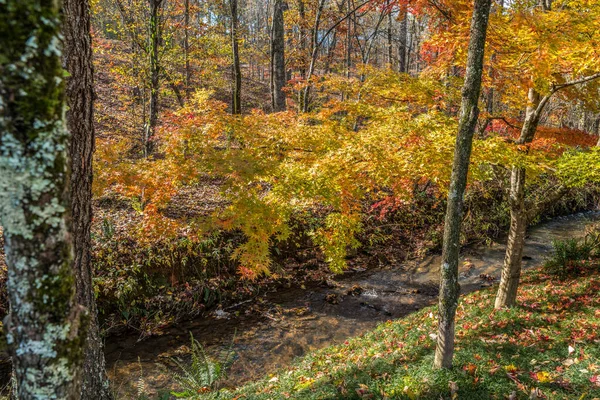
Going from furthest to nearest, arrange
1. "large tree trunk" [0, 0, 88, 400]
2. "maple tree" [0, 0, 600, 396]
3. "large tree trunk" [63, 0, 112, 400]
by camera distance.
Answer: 1. "maple tree" [0, 0, 600, 396]
2. "large tree trunk" [63, 0, 112, 400]
3. "large tree trunk" [0, 0, 88, 400]

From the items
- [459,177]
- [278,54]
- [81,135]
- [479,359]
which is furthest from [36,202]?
[278,54]

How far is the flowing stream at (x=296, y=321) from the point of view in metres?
6.35

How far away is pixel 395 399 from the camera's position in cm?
380

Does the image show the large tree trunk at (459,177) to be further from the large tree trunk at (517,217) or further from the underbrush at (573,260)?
the underbrush at (573,260)

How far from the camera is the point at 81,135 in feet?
11.2

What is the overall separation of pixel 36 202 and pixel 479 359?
15.8 ft

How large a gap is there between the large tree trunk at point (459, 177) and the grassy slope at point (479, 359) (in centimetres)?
42

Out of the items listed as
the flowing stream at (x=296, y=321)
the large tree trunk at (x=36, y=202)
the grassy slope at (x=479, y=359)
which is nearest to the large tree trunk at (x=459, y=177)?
the grassy slope at (x=479, y=359)

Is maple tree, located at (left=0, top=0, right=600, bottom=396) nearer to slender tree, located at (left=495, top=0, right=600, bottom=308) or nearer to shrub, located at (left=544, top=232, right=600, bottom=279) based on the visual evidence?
slender tree, located at (left=495, top=0, right=600, bottom=308)

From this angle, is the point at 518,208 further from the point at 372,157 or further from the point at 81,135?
the point at 81,135

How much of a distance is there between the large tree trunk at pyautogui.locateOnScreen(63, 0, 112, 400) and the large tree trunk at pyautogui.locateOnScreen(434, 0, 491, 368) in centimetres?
365

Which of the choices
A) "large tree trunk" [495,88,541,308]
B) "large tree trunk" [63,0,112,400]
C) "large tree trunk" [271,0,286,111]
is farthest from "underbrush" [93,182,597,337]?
"large tree trunk" [271,0,286,111]

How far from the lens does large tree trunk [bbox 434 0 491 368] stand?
3711 millimetres

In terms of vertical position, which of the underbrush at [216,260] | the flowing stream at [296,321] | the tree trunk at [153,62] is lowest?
the flowing stream at [296,321]
